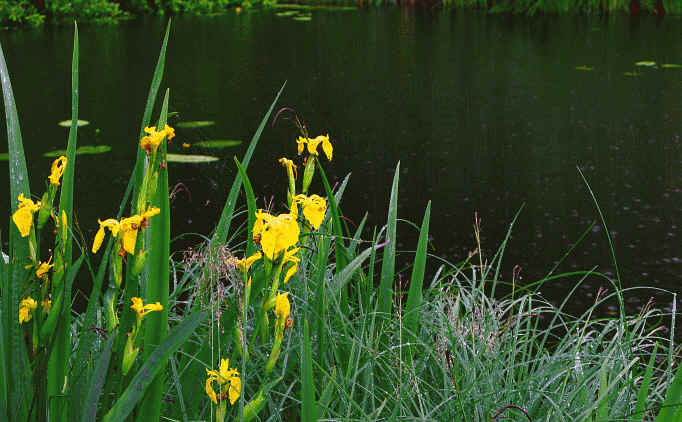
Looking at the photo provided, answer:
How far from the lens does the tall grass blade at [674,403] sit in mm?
1113

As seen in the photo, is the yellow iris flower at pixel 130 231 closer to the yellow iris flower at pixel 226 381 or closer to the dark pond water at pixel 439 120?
the yellow iris flower at pixel 226 381

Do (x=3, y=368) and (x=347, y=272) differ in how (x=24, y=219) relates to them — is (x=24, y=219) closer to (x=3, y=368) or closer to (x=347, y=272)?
(x=3, y=368)

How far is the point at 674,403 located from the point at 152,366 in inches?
27.8

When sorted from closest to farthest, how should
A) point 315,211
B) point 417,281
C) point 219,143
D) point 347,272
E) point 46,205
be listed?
point 46,205 < point 315,211 < point 347,272 < point 417,281 < point 219,143

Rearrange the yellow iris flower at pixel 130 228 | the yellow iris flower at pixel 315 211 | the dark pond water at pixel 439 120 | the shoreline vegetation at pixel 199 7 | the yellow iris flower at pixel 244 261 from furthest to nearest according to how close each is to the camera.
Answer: the shoreline vegetation at pixel 199 7, the dark pond water at pixel 439 120, the yellow iris flower at pixel 315 211, the yellow iris flower at pixel 244 261, the yellow iris flower at pixel 130 228

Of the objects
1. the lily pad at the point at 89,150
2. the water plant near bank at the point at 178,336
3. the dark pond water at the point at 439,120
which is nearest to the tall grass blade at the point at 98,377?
the water plant near bank at the point at 178,336

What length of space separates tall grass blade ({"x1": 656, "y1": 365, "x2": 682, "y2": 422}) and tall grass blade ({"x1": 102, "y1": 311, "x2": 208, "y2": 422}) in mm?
636

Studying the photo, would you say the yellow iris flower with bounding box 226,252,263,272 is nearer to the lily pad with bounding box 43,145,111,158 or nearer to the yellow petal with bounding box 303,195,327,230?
the yellow petal with bounding box 303,195,327,230

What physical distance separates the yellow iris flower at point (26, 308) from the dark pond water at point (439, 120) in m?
0.41

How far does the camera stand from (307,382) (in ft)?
3.39

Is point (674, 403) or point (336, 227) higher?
point (336, 227)

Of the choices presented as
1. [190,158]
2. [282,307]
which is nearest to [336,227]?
[282,307]

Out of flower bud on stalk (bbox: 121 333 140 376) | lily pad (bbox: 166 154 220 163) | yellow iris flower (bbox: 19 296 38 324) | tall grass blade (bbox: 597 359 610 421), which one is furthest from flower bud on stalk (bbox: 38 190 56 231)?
lily pad (bbox: 166 154 220 163)

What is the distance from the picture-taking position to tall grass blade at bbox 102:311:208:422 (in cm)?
102
